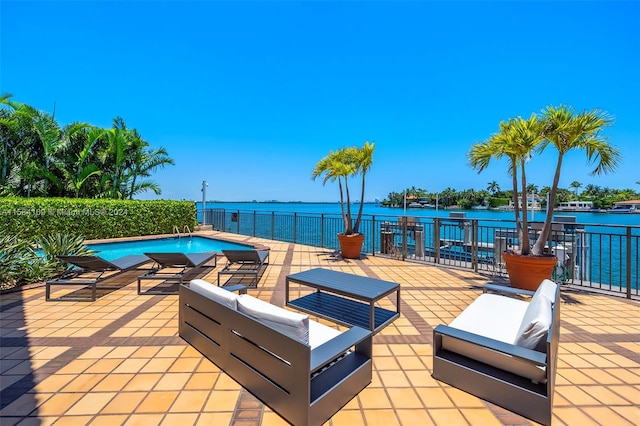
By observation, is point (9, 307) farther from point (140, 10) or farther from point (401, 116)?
point (401, 116)

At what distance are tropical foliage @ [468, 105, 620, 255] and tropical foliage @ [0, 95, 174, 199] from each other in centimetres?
1449

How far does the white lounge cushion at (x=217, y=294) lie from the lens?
6.38 ft

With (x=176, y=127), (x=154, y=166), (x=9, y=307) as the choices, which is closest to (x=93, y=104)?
(x=176, y=127)

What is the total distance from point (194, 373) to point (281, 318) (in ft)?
3.64

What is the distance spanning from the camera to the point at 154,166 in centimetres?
1379

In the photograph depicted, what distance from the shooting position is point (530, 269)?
13.4ft

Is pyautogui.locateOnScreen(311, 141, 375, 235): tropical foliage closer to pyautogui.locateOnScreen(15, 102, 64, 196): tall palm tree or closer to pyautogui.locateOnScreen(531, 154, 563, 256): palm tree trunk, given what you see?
pyautogui.locateOnScreen(531, 154, 563, 256): palm tree trunk

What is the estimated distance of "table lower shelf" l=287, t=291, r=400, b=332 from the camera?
9.61 ft

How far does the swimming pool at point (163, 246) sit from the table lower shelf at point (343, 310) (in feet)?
18.2

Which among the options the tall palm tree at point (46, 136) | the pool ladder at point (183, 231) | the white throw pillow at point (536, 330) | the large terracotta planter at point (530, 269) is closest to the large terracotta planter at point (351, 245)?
the large terracotta planter at point (530, 269)

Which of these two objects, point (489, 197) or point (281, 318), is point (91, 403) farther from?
point (489, 197)

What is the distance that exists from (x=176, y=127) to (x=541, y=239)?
2005 cm

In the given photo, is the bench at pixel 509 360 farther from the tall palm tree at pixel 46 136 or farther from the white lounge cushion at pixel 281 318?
the tall palm tree at pixel 46 136

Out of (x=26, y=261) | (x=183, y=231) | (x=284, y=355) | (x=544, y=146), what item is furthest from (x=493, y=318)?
(x=183, y=231)
